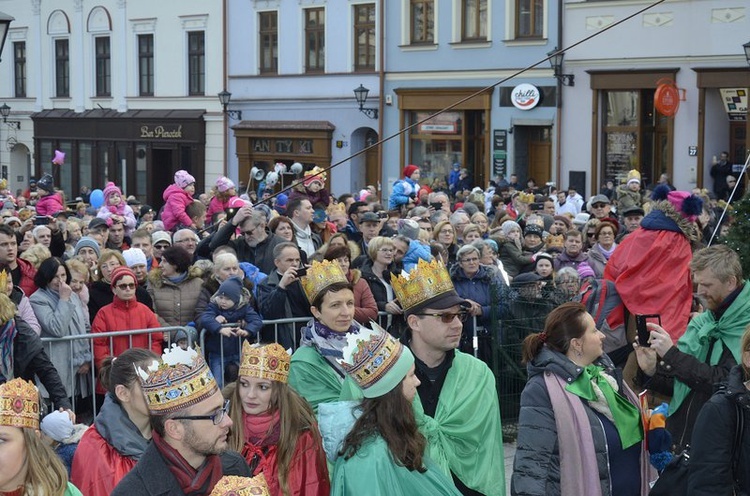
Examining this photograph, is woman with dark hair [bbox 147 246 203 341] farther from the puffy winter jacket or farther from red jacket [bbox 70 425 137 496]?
the puffy winter jacket

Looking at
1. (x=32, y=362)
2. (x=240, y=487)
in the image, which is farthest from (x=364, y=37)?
(x=240, y=487)

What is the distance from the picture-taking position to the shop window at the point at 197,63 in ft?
116

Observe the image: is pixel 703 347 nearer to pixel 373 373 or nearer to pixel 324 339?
pixel 324 339

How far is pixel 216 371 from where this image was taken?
8742mm

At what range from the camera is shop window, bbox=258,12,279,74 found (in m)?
33.3

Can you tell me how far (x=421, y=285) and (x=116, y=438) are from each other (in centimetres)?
158

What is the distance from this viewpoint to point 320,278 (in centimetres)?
661

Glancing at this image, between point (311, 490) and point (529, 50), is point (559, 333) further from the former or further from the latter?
point (529, 50)

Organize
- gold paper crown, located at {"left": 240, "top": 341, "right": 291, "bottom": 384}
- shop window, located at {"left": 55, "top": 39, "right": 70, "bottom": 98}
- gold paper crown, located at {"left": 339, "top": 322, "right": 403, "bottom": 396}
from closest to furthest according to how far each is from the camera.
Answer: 1. gold paper crown, located at {"left": 339, "top": 322, "right": 403, "bottom": 396}
2. gold paper crown, located at {"left": 240, "top": 341, "right": 291, "bottom": 384}
3. shop window, located at {"left": 55, "top": 39, "right": 70, "bottom": 98}

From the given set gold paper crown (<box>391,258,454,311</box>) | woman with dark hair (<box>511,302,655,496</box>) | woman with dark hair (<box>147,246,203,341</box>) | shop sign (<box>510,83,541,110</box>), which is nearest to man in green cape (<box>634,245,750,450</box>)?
woman with dark hair (<box>511,302,655,496</box>)

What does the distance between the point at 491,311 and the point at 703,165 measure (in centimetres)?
1580

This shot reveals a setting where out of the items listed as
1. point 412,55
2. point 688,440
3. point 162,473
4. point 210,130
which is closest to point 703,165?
point 412,55

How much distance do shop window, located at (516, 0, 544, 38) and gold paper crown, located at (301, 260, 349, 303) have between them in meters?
21.1

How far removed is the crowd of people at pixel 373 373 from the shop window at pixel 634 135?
16.3m
